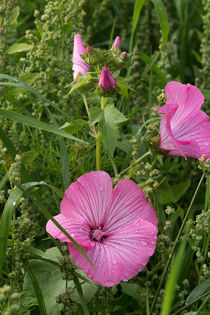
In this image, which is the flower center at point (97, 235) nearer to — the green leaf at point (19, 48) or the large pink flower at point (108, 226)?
the large pink flower at point (108, 226)

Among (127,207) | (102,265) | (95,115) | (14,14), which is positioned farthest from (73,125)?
(14,14)

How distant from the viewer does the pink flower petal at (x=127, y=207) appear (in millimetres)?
903

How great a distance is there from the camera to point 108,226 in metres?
0.91

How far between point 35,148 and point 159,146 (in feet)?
1.51

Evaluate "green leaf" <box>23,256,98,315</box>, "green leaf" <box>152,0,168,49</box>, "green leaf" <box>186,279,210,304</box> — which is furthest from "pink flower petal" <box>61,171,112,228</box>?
"green leaf" <box>152,0,168,49</box>

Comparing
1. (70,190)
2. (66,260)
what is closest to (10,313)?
(66,260)

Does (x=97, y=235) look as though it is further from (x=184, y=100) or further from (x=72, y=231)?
(x=184, y=100)

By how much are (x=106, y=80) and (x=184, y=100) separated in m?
0.17

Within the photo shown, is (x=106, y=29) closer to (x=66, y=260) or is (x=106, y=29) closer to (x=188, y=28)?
(x=188, y=28)

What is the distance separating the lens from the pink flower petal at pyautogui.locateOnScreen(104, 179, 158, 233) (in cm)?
90

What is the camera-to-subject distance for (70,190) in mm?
882

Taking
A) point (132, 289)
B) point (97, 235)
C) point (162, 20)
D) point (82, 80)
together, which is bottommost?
point (132, 289)

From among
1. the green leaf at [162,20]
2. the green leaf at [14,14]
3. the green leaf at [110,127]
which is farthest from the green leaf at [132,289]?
the green leaf at [14,14]

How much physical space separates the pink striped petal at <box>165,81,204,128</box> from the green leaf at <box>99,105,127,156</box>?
0.11 m
